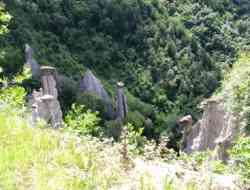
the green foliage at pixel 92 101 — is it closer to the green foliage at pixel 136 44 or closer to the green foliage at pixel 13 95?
the green foliage at pixel 136 44

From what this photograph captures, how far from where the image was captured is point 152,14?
6769 cm

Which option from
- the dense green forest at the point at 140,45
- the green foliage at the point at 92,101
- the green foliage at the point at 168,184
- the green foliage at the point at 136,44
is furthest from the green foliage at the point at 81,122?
the green foliage at the point at 136,44

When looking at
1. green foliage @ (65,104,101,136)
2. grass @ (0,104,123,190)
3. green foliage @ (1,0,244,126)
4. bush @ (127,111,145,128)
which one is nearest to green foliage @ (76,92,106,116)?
bush @ (127,111,145,128)

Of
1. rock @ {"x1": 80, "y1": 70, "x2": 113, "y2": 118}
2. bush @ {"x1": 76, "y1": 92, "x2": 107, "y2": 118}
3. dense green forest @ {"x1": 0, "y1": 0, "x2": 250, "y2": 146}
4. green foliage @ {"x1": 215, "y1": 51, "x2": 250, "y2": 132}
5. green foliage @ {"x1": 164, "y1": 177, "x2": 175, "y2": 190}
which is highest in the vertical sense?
dense green forest @ {"x1": 0, "y1": 0, "x2": 250, "y2": 146}

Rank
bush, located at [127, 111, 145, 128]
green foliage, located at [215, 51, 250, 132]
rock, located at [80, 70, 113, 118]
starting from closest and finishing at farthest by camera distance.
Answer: green foliage, located at [215, 51, 250, 132], bush, located at [127, 111, 145, 128], rock, located at [80, 70, 113, 118]

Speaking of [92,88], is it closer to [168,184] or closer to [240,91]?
[240,91]

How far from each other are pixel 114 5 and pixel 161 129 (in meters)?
21.7

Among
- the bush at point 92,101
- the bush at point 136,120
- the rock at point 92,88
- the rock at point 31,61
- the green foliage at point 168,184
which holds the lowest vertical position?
the green foliage at point 168,184

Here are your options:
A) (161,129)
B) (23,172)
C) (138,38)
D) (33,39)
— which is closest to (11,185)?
(23,172)

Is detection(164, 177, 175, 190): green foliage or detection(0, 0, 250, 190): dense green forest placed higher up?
detection(0, 0, 250, 190): dense green forest

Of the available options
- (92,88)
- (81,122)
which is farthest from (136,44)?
(81,122)

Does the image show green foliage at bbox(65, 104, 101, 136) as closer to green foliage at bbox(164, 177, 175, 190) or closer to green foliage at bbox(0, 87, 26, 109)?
green foliage at bbox(0, 87, 26, 109)

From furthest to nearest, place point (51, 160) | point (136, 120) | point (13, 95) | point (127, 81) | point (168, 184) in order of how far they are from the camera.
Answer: point (127, 81)
point (136, 120)
point (13, 95)
point (51, 160)
point (168, 184)

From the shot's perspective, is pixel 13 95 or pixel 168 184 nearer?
pixel 168 184
